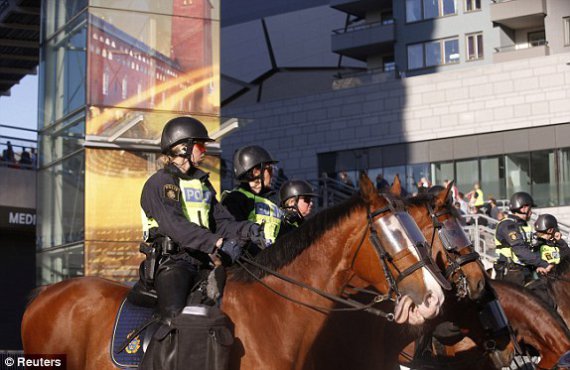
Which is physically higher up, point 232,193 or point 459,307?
point 232,193

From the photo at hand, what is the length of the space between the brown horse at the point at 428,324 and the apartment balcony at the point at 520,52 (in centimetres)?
2932

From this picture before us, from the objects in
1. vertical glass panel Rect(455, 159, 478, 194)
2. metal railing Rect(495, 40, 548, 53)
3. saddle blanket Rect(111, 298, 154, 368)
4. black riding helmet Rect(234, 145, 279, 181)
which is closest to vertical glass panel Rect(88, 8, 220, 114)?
black riding helmet Rect(234, 145, 279, 181)

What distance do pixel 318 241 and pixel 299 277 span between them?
0.96ft

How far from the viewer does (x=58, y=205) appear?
18.7 meters

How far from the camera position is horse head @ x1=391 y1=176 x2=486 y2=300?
7.28 metres

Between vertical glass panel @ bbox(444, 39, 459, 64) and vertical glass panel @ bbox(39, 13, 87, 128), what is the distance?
25.7 metres

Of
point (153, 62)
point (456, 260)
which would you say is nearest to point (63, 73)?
point (153, 62)

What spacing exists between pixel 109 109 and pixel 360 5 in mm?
28494

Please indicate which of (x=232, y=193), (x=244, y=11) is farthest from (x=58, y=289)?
(x=244, y=11)

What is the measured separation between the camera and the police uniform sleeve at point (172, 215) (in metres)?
6.50

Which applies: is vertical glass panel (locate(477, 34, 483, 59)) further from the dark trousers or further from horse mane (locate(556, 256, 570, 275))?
the dark trousers

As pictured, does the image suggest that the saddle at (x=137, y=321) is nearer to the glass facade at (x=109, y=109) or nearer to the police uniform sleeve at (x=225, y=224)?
the police uniform sleeve at (x=225, y=224)

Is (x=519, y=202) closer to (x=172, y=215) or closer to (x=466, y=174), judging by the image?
(x=172, y=215)

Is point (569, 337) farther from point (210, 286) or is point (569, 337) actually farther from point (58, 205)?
point (58, 205)
